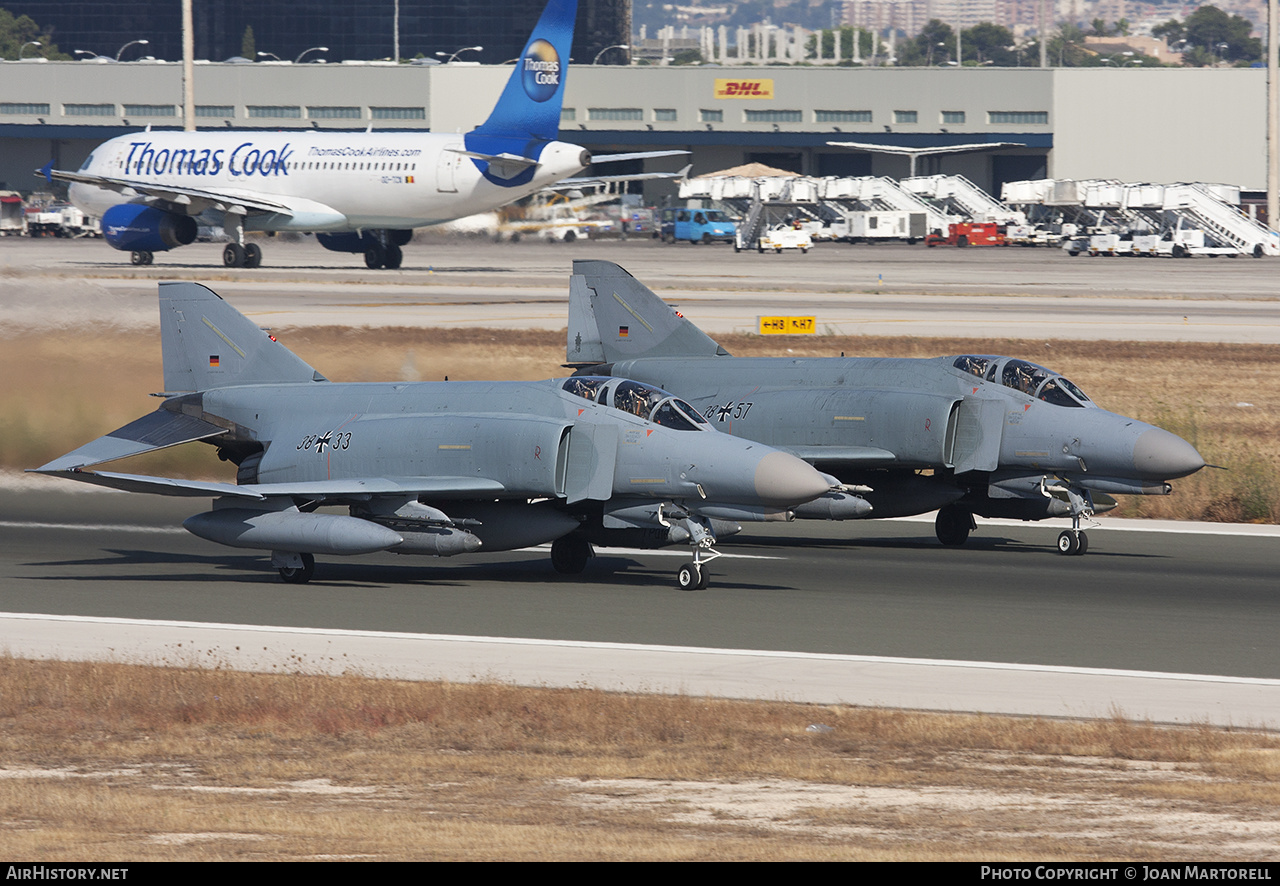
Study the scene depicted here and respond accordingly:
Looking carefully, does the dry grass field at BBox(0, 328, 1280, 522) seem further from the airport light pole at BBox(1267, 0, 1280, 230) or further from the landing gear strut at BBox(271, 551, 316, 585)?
the airport light pole at BBox(1267, 0, 1280, 230)

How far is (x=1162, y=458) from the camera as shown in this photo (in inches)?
900

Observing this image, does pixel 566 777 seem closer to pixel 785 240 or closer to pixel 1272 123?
pixel 785 240

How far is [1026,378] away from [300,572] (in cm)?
1051

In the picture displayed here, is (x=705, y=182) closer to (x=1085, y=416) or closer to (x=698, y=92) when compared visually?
(x=698, y=92)

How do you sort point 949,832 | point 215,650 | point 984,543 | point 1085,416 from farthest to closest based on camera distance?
point 984,543 < point 1085,416 < point 215,650 < point 949,832

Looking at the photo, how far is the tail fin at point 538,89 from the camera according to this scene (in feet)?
236

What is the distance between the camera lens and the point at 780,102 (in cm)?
14725

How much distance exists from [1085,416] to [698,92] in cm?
12629

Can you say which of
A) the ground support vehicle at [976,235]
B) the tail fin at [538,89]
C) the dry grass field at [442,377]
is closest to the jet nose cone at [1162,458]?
the dry grass field at [442,377]

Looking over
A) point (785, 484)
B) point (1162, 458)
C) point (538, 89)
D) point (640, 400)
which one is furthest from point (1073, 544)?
point (538, 89)

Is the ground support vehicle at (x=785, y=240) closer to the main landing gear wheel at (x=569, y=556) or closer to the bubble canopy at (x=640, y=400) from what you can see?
the main landing gear wheel at (x=569, y=556)

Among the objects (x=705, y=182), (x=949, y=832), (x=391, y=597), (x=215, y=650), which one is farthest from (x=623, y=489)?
(x=705, y=182)

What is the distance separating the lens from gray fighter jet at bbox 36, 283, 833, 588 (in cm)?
2044

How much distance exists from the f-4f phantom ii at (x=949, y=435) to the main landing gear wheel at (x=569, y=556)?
9.67 ft
